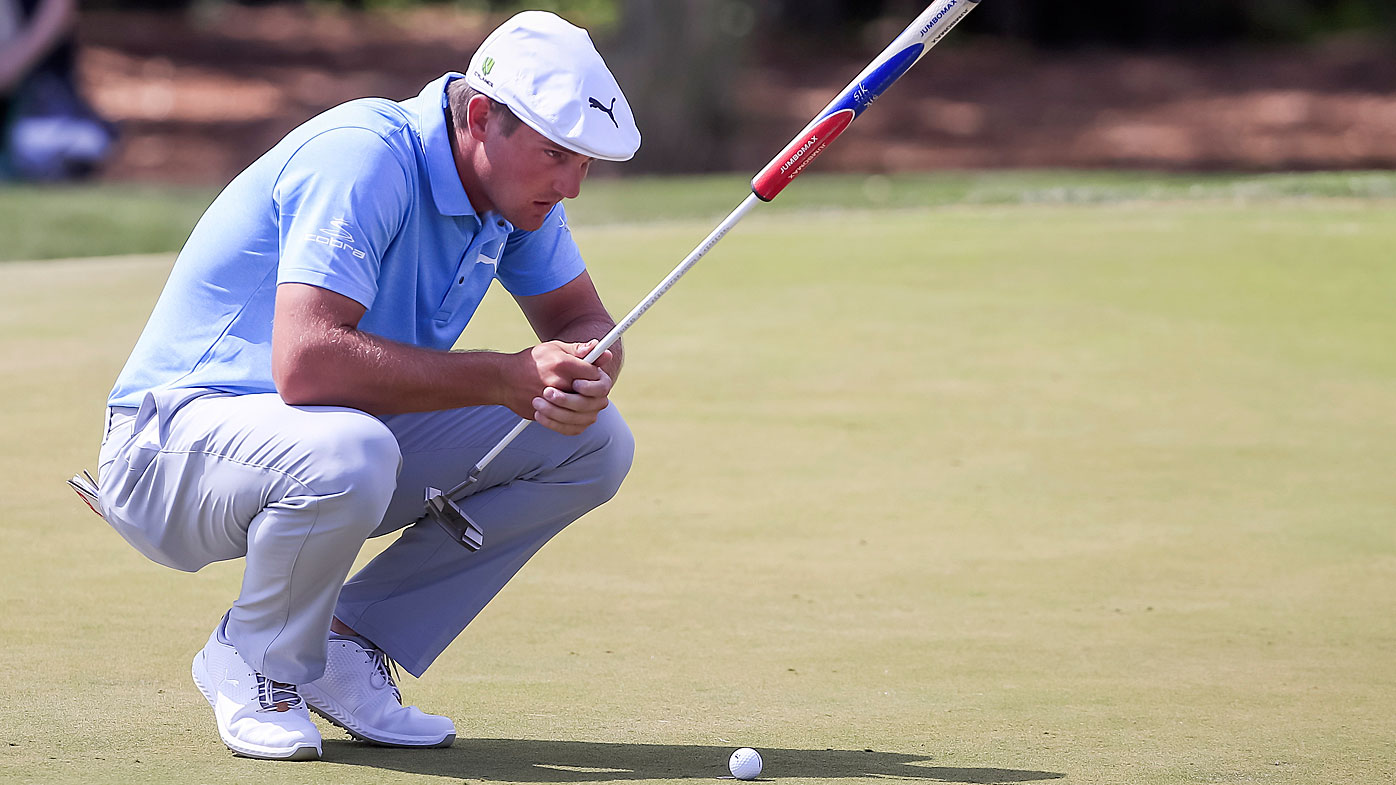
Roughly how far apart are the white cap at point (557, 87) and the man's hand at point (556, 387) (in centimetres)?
37

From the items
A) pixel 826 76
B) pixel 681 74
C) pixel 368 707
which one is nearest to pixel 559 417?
pixel 368 707

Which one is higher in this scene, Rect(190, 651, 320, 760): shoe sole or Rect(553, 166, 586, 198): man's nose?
Rect(553, 166, 586, 198): man's nose

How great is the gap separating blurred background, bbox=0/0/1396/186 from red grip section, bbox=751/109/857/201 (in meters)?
14.7

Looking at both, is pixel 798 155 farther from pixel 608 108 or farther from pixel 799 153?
pixel 608 108

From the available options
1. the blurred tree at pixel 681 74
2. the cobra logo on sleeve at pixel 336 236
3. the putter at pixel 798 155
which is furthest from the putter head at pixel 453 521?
A: the blurred tree at pixel 681 74

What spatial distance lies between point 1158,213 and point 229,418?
814cm

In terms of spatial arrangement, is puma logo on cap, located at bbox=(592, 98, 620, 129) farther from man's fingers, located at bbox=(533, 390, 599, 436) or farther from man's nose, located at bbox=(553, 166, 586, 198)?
man's fingers, located at bbox=(533, 390, 599, 436)

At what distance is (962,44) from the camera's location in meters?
28.5

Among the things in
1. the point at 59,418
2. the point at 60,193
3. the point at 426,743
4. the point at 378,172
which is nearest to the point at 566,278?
the point at 378,172

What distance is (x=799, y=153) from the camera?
3639 millimetres

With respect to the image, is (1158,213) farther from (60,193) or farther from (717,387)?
(60,193)

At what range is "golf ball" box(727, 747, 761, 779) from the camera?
3.19 m

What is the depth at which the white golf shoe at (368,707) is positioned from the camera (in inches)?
136

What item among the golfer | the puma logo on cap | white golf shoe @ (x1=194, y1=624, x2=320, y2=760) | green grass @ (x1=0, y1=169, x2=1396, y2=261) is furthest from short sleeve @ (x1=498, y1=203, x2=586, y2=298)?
green grass @ (x1=0, y1=169, x2=1396, y2=261)
